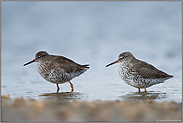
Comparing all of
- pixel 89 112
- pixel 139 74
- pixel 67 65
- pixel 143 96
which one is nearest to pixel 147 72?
pixel 139 74

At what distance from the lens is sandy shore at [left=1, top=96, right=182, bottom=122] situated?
598 cm

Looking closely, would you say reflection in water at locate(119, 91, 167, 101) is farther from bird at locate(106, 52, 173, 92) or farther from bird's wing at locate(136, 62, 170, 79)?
bird's wing at locate(136, 62, 170, 79)

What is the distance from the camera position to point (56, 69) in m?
10.4

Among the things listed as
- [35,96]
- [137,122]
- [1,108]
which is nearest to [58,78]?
[35,96]

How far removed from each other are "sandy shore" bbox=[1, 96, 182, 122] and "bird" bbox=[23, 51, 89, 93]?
134 inches

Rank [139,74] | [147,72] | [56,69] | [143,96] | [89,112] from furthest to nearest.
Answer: [56,69] < [147,72] < [139,74] < [143,96] < [89,112]

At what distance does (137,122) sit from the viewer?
580 cm

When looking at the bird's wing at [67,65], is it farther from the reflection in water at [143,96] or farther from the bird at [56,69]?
the reflection in water at [143,96]

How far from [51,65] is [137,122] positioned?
5554 millimetres

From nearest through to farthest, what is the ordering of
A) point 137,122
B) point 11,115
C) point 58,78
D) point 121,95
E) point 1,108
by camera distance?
point 137,122, point 11,115, point 1,108, point 121,95, point 58,78

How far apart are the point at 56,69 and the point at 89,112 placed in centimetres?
443

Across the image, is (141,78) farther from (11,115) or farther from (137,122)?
(11,115)

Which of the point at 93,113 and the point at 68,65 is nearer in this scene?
the point at 93,113

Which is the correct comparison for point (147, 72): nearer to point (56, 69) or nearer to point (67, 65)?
point (67, 65)
